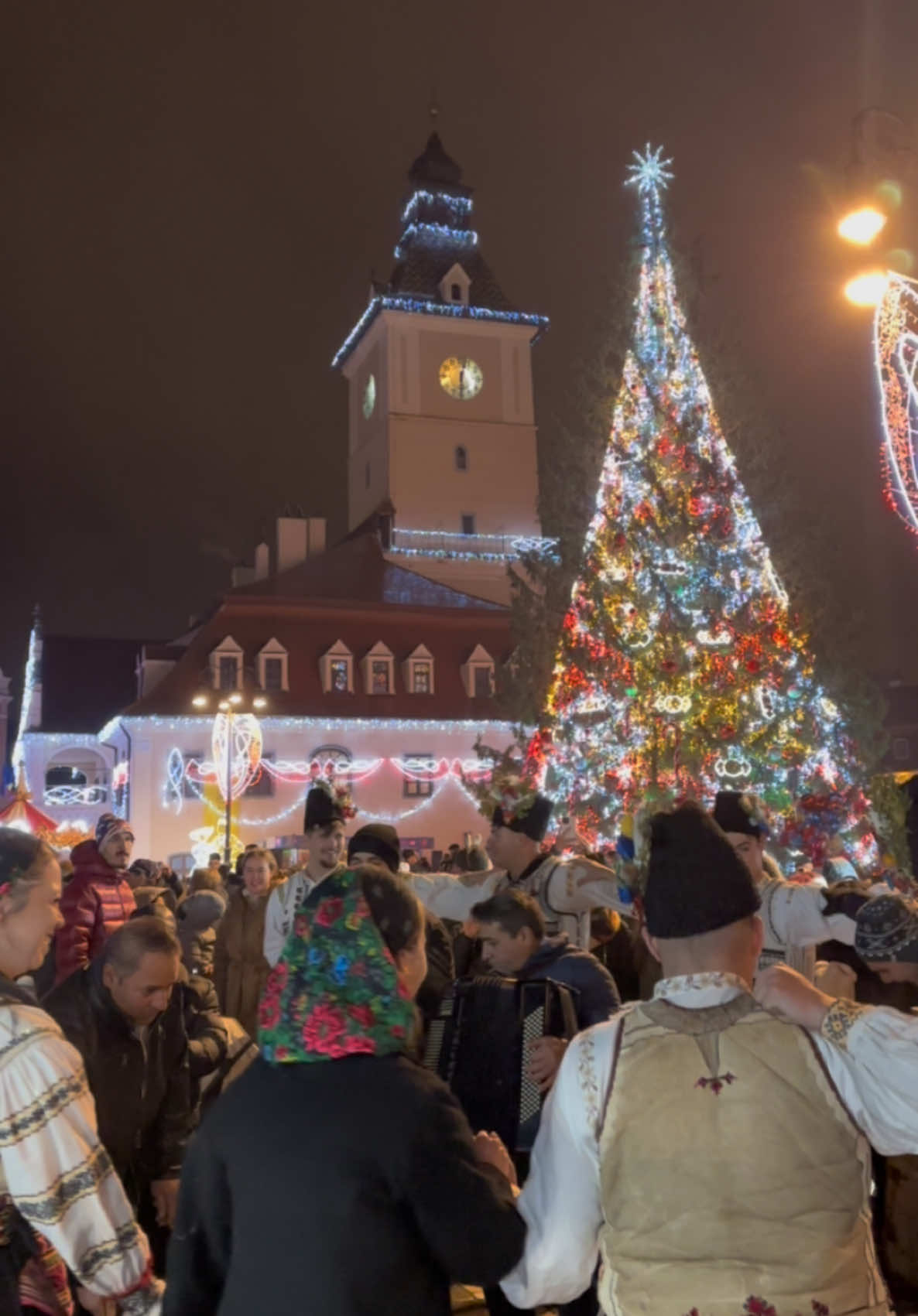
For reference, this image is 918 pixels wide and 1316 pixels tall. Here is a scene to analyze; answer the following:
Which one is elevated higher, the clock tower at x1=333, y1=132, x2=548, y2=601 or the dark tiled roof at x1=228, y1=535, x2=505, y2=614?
the clock tower at x1=333, y1=132, x2=548, y2=601

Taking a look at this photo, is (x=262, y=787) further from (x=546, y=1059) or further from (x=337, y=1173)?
(x=337, y=1173)

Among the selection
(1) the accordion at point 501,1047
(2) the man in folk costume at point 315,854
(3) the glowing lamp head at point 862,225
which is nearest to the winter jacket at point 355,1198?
(1) the accordion at point 501,1047

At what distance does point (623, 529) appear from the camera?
2116 cm

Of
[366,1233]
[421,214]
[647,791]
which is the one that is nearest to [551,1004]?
[366,1233]

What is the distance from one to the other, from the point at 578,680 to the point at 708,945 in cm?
1853

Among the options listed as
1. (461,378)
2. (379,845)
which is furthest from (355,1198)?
(461,378)

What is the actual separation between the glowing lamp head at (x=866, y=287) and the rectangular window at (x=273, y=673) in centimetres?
3500

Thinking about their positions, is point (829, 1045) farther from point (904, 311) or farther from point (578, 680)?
point (578, 680)

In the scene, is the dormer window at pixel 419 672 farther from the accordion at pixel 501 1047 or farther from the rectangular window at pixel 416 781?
the accordion at pixel 501 1047

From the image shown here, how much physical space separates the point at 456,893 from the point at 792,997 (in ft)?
11.7

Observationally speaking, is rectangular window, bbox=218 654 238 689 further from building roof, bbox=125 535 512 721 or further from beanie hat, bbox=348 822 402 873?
beanie hat, bbox=348 822 402 873

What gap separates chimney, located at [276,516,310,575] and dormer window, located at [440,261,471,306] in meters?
13.0

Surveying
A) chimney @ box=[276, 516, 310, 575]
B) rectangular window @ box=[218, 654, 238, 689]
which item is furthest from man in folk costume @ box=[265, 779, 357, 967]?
chimney @ box=[276, 516, 310, 575]

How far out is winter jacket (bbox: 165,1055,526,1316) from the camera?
104 inches
